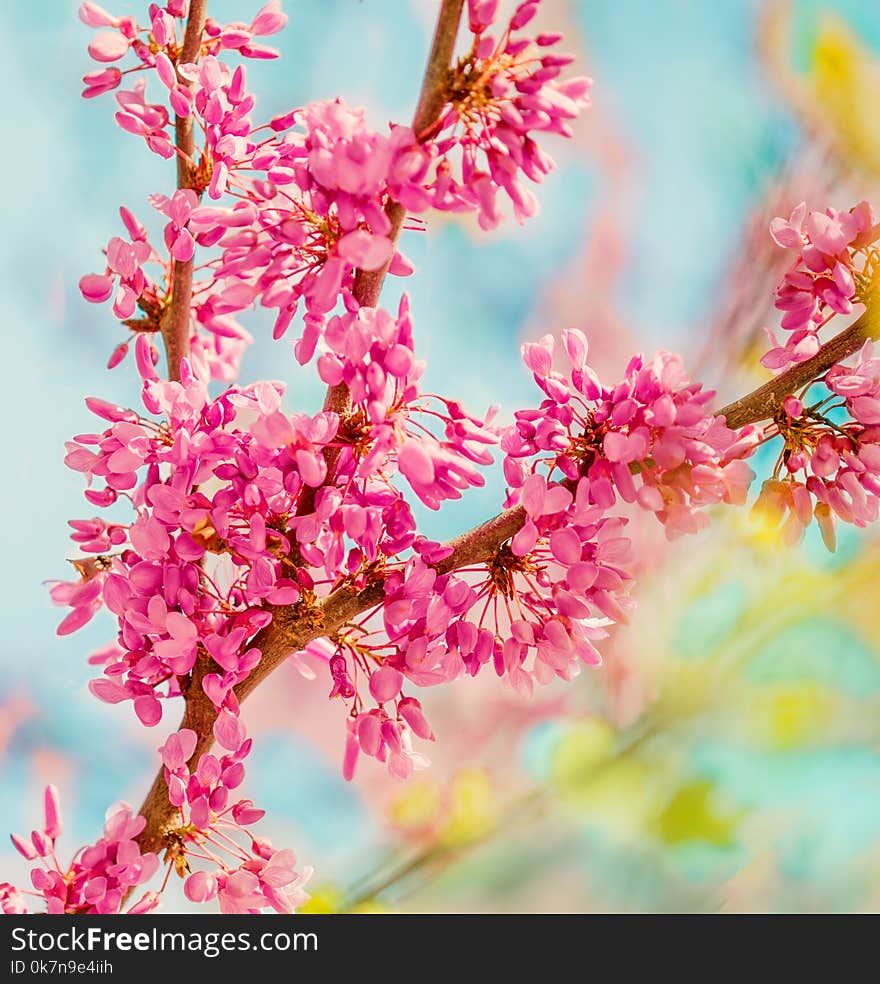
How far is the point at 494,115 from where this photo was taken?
1.41 ft

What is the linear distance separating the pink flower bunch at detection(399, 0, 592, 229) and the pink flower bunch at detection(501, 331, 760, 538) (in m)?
0.10

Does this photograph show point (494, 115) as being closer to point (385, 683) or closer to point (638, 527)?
point (385, 683)

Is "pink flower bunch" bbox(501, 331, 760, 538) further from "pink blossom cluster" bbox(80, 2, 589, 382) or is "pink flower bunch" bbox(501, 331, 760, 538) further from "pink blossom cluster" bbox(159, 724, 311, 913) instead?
"pink blossom cluster" bbox(159, 724, 311, 913)

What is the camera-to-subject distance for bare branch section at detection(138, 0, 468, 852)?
0.43 meters

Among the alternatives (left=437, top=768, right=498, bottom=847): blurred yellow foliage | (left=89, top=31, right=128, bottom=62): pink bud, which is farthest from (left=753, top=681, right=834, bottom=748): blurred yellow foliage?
(left=89, top=31, right=128, bottom=62): pink bud

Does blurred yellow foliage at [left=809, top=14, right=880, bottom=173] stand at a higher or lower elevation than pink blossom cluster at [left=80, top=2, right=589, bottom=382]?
higher

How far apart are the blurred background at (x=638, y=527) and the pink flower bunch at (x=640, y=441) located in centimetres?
57

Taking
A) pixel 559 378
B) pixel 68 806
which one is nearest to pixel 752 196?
pixel 559 378

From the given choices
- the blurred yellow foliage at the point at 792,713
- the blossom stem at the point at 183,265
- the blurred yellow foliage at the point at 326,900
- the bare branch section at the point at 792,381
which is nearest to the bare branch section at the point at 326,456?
the blossom stem at the point at 183,265

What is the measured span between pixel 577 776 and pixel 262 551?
26.0 inches

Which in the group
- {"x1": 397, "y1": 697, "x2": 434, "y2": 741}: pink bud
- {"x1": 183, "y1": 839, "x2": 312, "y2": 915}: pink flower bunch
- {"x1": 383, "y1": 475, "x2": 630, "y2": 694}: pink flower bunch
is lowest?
{"x1": 183, "y1": 839, "x2": 312, "y2": 915}: pink flower bunch

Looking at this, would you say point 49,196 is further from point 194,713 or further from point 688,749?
point 688,749

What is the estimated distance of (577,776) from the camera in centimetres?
104

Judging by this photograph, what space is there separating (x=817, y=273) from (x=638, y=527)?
567 mm
